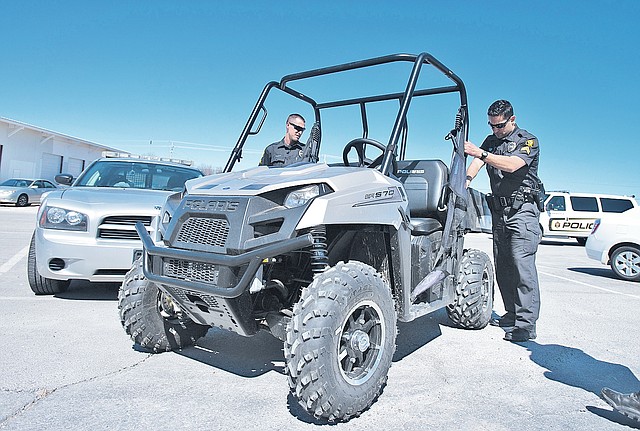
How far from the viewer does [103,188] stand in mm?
5359

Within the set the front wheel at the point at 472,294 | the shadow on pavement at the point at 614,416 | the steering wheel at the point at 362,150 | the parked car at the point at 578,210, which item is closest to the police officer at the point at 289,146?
the steering wheel at the point at 362,150

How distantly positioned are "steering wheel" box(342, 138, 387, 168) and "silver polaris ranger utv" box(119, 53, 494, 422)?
18 mm

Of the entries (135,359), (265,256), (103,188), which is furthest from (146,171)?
(265,256)

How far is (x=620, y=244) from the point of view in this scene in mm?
9180

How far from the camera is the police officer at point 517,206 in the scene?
4301 millimetres

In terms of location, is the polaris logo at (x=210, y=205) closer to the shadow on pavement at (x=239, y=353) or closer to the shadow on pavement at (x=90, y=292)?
the shadow on pavement at (x=239, y=353)

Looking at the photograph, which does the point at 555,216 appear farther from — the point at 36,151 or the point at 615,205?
the point at 36,151

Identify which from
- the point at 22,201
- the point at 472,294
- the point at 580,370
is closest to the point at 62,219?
the point at 472,294

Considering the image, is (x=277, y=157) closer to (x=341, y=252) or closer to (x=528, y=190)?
(x=341, y=252)

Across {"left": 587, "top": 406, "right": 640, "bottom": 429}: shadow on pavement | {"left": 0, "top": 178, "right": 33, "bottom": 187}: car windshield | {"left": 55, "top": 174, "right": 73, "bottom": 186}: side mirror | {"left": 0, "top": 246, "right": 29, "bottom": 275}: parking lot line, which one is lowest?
{"left": 0, "top": 178, "right": 33, "bottom": 187}: car windshield

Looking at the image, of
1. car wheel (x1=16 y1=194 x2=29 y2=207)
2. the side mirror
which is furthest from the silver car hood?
car wheel (x1=16 y1=194 x2=29 y2=207)

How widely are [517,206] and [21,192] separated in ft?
76.2

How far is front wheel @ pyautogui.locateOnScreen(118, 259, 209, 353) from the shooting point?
3.09m

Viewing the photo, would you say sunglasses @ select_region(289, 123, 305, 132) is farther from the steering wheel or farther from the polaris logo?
the polaris logo
